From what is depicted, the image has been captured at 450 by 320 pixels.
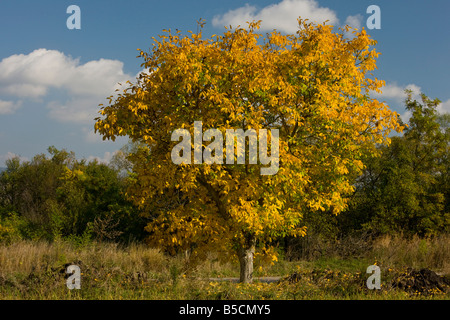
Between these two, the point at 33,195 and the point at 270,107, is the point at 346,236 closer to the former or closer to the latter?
the point at 270,107

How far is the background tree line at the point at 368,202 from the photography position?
21.6 m

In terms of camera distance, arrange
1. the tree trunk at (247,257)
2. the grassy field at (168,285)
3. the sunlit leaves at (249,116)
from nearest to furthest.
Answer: the grassy field at (168,285)
the sunlit leaves at (249,116)
the tree trunk at (247,257)

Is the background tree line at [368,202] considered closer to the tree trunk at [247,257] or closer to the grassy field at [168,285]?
the grassy field at [168,285]

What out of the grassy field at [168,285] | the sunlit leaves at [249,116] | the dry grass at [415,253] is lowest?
the dry grass at [415,253]

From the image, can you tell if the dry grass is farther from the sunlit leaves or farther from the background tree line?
the sunlit leaves

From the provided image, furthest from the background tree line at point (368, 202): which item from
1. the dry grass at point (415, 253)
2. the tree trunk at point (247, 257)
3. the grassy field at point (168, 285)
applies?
the tree trunk at point (247, 257)

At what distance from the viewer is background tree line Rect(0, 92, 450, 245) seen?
2158 cm

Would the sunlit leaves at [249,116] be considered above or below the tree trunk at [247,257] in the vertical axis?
above

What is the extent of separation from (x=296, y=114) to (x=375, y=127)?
2.48 metres

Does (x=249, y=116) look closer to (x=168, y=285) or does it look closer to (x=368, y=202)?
(x=168, y=285)

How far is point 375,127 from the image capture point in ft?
39.2

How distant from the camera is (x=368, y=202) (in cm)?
2241

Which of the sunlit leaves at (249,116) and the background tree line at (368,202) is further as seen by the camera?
the background tree line at (368,202)

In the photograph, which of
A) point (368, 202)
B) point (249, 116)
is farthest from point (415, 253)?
point (249, 116)
